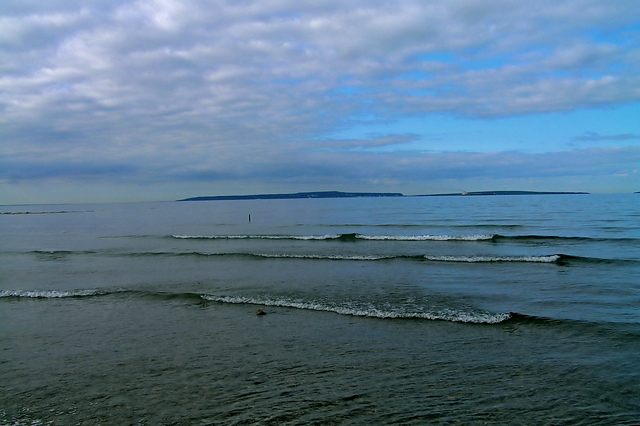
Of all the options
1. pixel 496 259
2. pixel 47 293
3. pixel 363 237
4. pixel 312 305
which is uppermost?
pixel 363 237

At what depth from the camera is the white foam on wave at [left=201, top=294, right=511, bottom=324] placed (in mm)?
11797

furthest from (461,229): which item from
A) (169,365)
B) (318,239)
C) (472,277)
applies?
(169,365)

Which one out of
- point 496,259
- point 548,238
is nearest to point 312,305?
point 496,259

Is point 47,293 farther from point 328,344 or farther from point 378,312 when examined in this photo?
point 378,312

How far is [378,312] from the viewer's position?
1268cm

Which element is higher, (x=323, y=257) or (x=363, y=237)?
(x=363, y=237)

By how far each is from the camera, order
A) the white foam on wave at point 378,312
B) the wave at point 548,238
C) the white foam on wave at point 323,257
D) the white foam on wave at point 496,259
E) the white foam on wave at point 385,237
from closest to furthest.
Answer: the white foam on wave at point 378,312
the white foam on wave at point 496,259
the white foam on wave at point 323,257
the wave at point 548,238
the white foam on wave at point 385,237

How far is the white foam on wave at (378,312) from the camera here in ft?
38.7

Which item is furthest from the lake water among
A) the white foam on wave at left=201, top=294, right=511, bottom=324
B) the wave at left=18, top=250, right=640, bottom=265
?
the wave at left=18, top=250, right=640, bottom=265

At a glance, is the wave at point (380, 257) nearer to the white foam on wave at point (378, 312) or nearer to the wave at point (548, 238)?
the wave at point (548, 238)

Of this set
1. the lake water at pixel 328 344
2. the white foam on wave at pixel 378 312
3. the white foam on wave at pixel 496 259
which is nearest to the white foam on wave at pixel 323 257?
the white foam on wave at pixel 496 259

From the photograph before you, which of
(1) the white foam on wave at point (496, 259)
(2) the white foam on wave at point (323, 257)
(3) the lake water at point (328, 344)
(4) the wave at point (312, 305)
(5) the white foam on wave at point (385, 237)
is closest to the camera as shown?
(3) the lake water at point (328, 344)

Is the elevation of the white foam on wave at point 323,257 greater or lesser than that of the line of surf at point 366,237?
lesser

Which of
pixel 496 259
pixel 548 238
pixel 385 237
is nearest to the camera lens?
pixel 496 259
